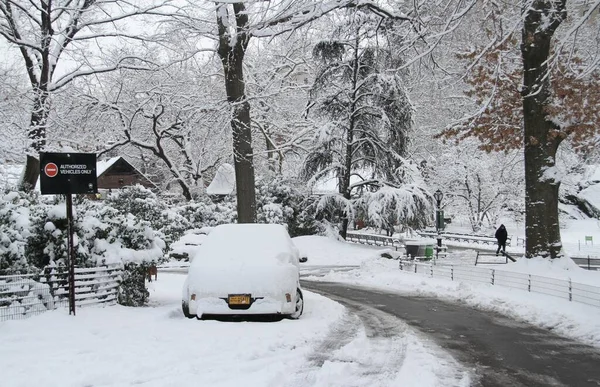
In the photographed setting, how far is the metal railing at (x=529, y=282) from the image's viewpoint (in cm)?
1239

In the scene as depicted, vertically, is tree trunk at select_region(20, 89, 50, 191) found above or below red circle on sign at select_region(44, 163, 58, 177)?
above

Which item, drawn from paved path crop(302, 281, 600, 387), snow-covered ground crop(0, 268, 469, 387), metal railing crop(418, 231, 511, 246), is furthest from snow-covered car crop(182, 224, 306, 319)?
metal railing crop(418, 231, 511, 246)

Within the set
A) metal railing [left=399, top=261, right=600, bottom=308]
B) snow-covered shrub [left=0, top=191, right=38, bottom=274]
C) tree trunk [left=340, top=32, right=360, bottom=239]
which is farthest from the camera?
tree trunk [left=340, top=32, right=360, bottom=239]

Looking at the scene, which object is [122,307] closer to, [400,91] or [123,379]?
[123,379]

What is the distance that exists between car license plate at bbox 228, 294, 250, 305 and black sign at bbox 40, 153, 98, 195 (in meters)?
3.21

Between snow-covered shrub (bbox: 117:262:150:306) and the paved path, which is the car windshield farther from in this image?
the paved path

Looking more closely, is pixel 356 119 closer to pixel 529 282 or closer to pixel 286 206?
pixel 286 206

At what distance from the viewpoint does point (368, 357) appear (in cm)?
764

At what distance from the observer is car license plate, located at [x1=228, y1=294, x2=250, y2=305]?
9633mm

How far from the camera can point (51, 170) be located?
382 inches

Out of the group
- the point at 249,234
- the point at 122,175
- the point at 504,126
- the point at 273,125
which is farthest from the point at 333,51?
the point at 122,175

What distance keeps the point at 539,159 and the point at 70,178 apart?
504 inches

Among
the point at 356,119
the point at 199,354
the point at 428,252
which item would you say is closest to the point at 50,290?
the point at 199,354

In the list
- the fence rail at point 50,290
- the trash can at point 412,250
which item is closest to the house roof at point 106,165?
the trash can at point 412,250
